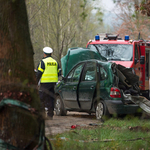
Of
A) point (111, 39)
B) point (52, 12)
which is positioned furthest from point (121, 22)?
point (111, 39)

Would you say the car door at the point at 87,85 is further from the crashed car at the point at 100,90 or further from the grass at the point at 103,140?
the grass at the point at 103,140

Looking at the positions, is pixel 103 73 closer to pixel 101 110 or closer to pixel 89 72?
pixel 89 72

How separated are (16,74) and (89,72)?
243 inches

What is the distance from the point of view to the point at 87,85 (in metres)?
8.98

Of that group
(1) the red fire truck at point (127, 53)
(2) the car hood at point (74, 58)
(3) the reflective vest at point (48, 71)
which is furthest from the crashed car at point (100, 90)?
(1) the red fire truck at point (127, 53)

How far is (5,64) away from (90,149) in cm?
105

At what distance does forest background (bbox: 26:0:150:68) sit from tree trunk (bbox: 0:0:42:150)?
1.12 meters

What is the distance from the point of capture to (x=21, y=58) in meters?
3.14

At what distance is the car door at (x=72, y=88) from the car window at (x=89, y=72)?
0.24 meters

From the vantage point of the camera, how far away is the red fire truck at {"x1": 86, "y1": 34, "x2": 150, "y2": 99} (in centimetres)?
1264

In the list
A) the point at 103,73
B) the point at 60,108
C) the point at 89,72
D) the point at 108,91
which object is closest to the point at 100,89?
the point at 108,91

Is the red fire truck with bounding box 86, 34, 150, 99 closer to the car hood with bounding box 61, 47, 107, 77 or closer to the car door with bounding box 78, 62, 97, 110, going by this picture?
the car hood with bounding box 61, 47, 107, 77

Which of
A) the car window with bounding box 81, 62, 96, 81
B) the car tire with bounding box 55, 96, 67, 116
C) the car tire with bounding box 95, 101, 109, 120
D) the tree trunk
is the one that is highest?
the tree trunk

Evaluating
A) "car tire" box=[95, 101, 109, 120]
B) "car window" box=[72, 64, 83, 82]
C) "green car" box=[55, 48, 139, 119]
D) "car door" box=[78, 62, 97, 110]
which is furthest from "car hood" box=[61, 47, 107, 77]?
"car tire" box=[95, 101, 109, 120]
